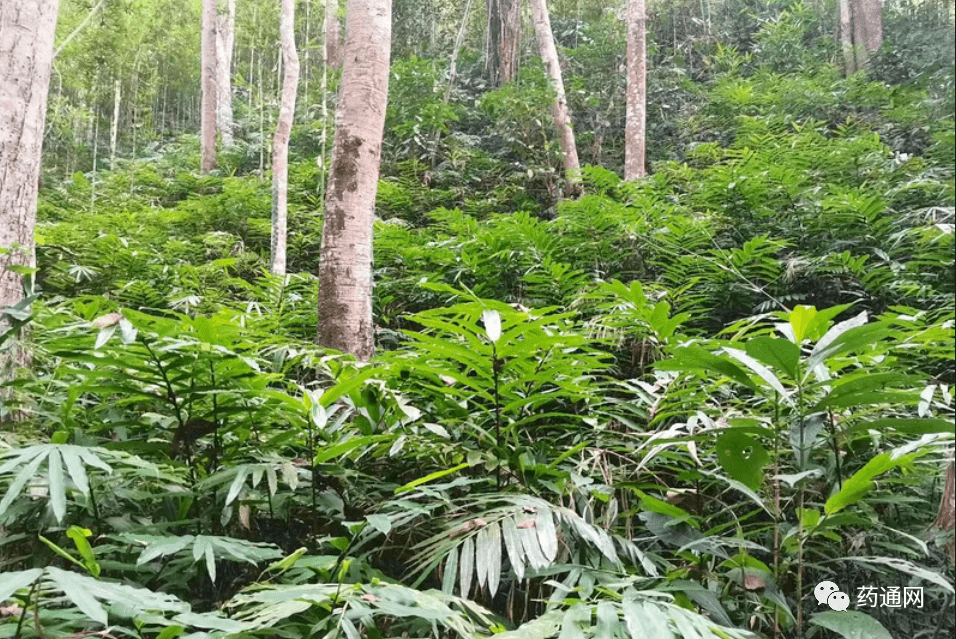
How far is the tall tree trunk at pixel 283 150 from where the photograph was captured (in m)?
5.29

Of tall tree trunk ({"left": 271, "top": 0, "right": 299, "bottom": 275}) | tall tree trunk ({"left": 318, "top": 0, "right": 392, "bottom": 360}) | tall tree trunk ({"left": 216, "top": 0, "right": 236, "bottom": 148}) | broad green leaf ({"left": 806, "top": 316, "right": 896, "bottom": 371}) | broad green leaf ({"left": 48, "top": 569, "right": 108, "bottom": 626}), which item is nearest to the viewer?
broad green leaf ({"left": 48, "top": 569, "right": 108, "bottom": 626})

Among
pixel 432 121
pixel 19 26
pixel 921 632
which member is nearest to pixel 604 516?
pixel 921 632

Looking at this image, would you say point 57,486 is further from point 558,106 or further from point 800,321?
point 558,106

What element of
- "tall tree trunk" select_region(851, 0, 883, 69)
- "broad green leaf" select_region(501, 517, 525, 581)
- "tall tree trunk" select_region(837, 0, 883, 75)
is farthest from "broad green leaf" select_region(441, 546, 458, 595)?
"tall tree trunk" select_region(851, 0, 883, 69)

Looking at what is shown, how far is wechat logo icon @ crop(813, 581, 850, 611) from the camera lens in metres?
1.38

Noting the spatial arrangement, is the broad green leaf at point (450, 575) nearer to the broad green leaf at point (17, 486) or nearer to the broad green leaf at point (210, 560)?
the broad green leaf at point (210, 560)

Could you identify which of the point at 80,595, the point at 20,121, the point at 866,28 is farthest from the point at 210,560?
the point at 866,28

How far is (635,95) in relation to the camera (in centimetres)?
711

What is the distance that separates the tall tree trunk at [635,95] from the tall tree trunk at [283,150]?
12.2ft

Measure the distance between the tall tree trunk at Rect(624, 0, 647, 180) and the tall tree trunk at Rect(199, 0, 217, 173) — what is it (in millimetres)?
7096

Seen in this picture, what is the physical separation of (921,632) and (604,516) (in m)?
0.75

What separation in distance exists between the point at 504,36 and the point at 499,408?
31.1 ft

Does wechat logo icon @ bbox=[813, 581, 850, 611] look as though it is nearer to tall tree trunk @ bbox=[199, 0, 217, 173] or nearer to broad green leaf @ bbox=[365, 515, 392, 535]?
broad green leaf @ bbox=[365, 515, 392, 535]

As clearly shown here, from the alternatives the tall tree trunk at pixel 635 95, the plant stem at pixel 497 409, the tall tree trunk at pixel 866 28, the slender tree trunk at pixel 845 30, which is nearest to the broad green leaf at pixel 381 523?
the plant stem at pixel 497 409
